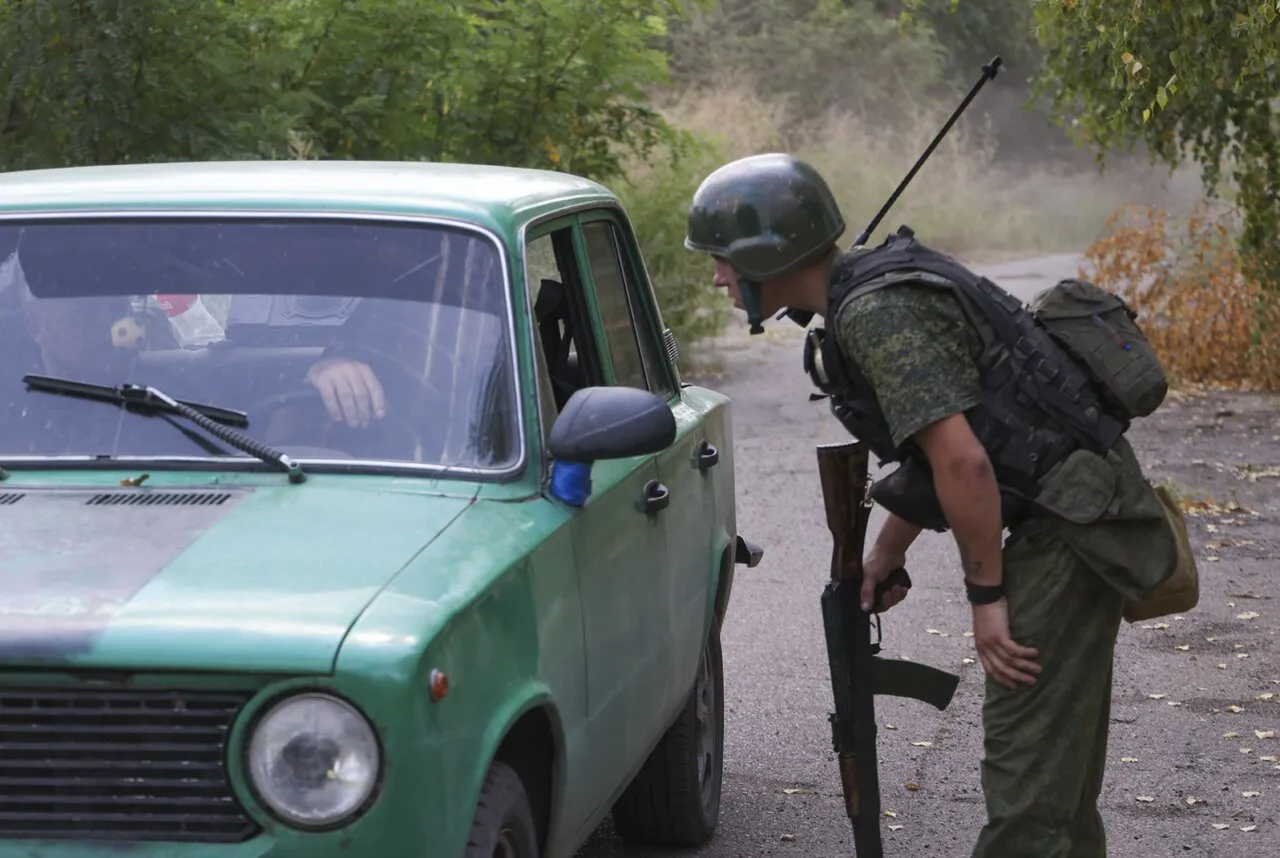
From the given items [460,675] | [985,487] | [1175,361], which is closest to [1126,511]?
[985,487]

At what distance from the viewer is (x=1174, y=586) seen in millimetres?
3992

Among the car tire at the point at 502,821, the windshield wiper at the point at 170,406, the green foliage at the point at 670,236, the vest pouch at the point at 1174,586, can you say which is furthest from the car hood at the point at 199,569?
the green foliage at the point at 670,236

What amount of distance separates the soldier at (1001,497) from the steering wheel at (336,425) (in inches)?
29.1

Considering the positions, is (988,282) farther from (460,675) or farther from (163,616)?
(163,616)

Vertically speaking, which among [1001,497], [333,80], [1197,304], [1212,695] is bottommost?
[1197,304]

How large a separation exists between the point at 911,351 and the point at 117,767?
5.28 feet

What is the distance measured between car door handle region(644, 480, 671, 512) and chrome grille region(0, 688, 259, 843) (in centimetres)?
163

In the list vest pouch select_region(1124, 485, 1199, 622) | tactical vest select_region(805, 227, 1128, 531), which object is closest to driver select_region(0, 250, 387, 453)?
tactical vest select_region(805, 227, 1128, 531)

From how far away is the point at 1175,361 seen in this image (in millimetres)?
15781

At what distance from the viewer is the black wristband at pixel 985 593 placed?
3.78 m

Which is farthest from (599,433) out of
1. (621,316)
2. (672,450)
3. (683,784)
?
(683,784)

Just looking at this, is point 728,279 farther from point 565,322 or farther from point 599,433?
point 565,322

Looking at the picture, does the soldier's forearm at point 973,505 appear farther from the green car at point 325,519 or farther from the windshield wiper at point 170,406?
the windshield wiper at point 170,406

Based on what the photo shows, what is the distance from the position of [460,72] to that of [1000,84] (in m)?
39.1
